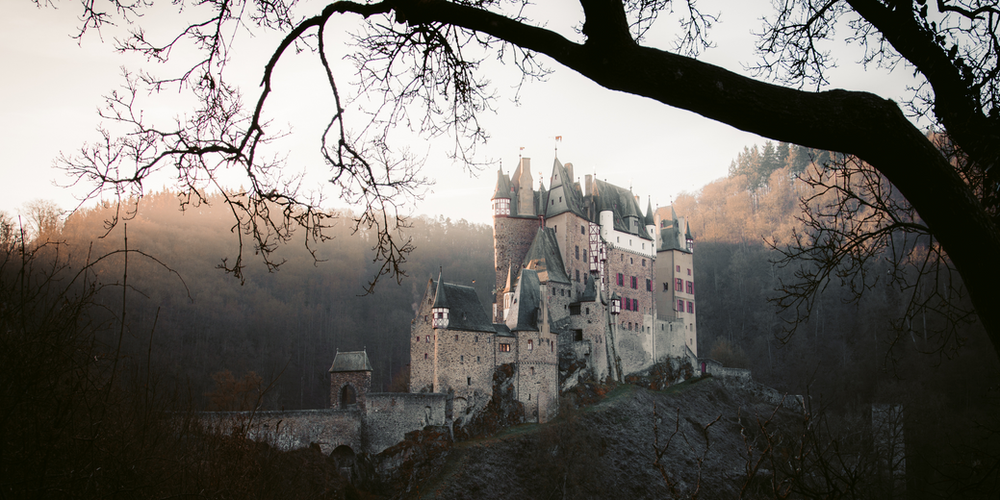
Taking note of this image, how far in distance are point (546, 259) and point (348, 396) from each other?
39.4 ft

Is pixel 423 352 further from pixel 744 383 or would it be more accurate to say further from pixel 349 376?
pixel 744 383

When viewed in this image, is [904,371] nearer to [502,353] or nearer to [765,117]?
[502,353]

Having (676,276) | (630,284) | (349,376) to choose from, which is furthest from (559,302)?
(676,276)

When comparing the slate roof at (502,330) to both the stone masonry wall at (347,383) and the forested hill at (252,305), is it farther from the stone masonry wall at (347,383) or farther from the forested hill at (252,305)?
the forested hill at (252,305)

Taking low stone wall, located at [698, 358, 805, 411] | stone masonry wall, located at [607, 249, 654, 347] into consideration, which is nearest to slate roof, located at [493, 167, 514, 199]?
stone masonry wall, located at [607, 249, 654, 347]

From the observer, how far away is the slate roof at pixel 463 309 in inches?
1088

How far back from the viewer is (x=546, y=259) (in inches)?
1305

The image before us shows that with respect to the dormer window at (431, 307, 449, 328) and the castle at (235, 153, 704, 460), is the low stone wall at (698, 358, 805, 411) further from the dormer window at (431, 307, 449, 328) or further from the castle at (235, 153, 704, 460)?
the dormer window at (431, 307, 449, 328)

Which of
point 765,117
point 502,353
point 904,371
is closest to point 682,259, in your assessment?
point 904,371

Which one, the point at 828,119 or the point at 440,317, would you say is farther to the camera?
the point at 440,317

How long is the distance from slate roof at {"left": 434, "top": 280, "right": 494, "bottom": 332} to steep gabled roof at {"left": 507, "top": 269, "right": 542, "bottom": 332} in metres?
1.77

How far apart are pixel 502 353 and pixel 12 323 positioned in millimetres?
25831

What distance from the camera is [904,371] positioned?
1496 inches

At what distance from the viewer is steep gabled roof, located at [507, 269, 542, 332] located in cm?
3030
